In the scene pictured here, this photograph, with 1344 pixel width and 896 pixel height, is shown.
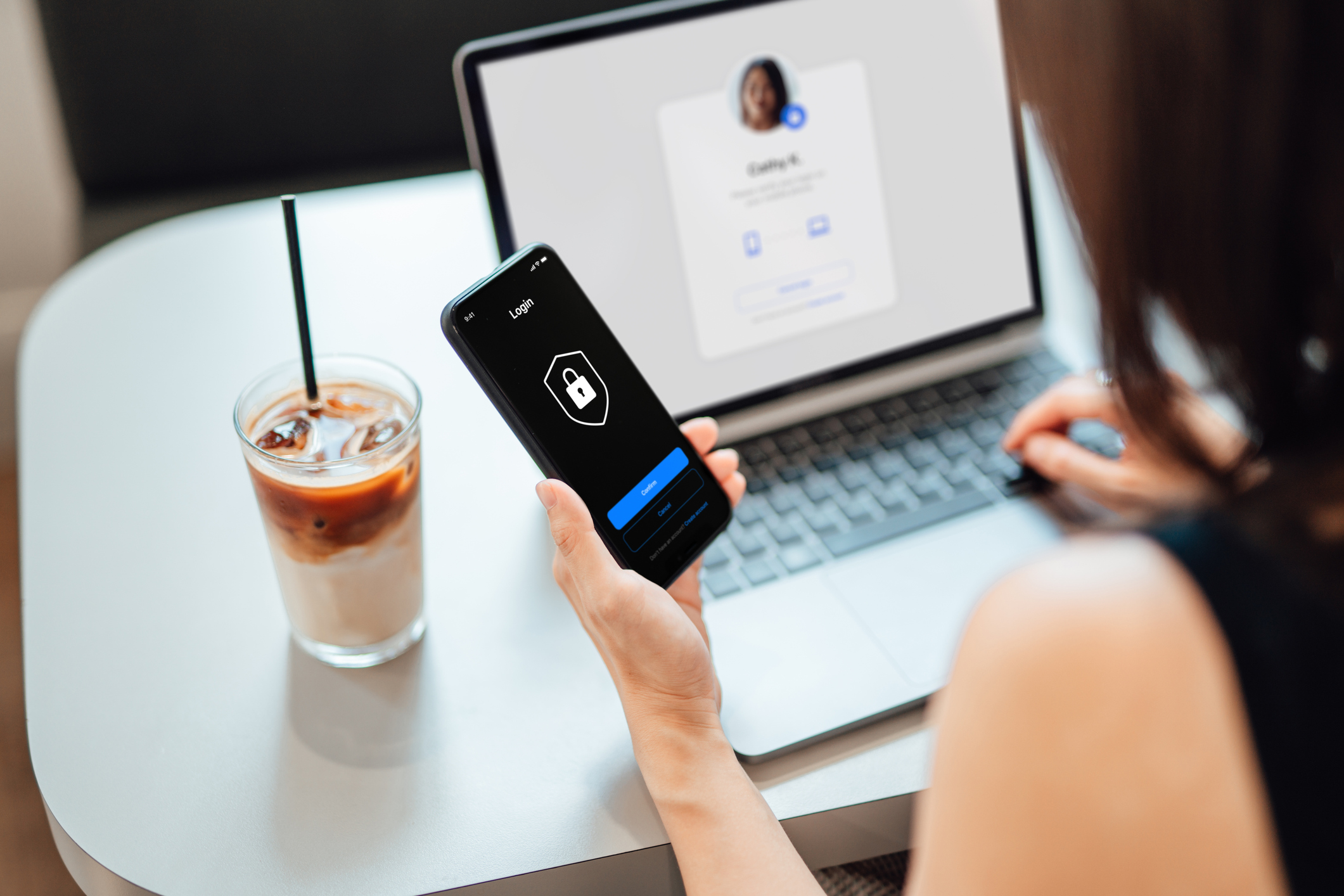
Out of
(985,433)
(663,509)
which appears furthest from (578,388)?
(985,433)

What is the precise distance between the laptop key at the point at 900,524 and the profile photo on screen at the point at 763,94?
0.34 m

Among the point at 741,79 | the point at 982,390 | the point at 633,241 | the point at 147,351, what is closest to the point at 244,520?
the point at 147,351

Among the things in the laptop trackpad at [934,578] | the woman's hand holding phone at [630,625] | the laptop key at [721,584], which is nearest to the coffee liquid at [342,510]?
the woman's hand holding phone at [630,625]

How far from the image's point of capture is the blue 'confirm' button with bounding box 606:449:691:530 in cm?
63

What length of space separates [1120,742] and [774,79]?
Result: 2.06 ft

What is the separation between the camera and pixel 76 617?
0.69 metres

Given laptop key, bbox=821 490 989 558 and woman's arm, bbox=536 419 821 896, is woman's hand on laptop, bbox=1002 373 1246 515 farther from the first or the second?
woman's arm, bbox=536 419 821 896

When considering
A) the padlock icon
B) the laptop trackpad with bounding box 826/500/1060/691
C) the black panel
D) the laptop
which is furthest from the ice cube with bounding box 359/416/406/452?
the black panel

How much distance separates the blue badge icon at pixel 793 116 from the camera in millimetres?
845

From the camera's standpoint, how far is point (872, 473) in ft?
2.74

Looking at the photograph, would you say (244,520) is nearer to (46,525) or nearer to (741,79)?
(46,525)

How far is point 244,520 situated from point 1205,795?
656 millimetres

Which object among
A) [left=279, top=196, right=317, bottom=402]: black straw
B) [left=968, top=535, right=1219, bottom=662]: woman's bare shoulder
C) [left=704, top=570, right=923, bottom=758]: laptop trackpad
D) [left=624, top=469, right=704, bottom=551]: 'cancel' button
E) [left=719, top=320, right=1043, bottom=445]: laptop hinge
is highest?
[left=279, top=196, right=317, bottom=402]: black straw

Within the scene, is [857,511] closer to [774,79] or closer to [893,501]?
[893,501]
